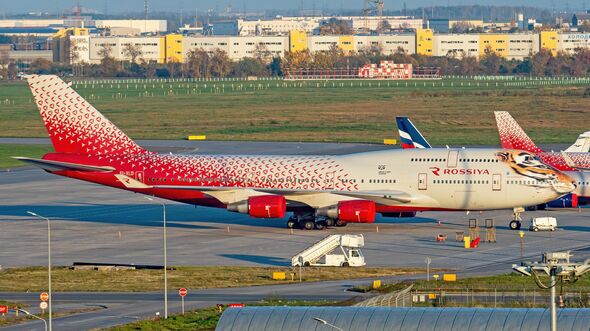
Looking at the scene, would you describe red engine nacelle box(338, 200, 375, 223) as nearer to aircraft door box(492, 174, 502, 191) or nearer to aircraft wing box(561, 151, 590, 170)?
aircraft door box(492, 174, 502, 191)

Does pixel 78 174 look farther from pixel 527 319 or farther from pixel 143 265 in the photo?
pixel 527 319

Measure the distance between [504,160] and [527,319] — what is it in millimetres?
43404

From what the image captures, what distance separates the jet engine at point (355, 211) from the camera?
9612 centimetres

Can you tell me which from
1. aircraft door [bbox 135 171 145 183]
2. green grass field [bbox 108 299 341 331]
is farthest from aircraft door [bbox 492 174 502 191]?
green grass field [bbox 108 299 341 331]

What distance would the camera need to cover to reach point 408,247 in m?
91.7

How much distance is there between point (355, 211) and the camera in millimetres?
96250

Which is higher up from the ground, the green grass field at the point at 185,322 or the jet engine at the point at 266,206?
the jet engine at the point at 266,206

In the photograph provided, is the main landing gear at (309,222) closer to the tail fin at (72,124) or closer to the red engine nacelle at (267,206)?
the red engine nacelle at (267,206)

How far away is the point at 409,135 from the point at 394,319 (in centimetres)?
6523

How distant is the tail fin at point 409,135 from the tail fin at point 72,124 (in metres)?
26.6

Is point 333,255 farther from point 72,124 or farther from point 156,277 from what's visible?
point 72,124

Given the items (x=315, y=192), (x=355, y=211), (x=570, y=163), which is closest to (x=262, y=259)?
(x=355, y=211)

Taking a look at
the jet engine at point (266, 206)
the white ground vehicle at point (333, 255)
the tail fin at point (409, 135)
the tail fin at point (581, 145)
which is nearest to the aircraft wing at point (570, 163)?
the tail fin at point (581, 145)

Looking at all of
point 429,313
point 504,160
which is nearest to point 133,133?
point 504,160
